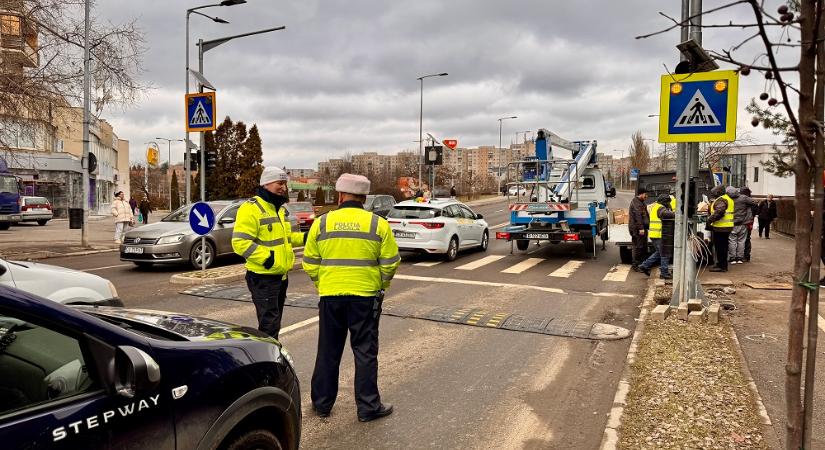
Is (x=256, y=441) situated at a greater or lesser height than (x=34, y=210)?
lesser

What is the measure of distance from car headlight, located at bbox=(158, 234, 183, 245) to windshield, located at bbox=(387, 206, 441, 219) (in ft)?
17.0

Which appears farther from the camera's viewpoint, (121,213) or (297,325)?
(121,213)

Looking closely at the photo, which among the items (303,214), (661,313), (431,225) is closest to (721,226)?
(661,313)

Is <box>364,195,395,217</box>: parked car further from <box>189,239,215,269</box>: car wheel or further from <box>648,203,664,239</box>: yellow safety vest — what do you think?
<box>648,203,664,239</box>: yellow safety vest

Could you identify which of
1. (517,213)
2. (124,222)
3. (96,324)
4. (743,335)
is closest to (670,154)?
(517,213)

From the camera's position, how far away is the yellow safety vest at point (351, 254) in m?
4.41

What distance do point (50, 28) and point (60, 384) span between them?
48.9 ft

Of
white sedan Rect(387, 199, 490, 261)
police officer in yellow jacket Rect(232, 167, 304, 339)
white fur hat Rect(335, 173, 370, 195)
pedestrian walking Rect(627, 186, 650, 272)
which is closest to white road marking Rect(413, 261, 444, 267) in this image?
white sedan Rect(387, 199, 490, 261)

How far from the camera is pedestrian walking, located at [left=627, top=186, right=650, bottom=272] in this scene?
12.8m

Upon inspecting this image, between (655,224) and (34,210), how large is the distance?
30.8 m

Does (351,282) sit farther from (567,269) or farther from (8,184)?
(8,184)

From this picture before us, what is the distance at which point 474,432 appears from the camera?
4375 millimetres

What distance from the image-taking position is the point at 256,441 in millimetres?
2828

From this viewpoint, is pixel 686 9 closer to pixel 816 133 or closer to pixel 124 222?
pixel 816 133
